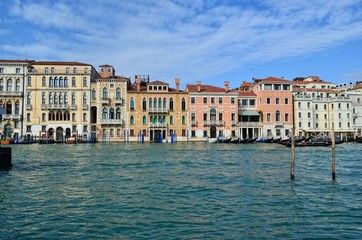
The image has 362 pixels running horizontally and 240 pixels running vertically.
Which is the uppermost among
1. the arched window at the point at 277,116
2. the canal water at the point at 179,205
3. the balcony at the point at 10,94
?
the balcony at the point at 10,94

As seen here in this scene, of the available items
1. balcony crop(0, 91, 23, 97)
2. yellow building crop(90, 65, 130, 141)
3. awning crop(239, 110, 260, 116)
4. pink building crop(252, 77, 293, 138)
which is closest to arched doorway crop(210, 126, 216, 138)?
awning crop(239, 110, 260, 116)

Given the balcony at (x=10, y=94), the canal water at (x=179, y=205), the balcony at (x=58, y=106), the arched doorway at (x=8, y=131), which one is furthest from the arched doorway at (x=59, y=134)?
the canal water at (x=179, y=205)

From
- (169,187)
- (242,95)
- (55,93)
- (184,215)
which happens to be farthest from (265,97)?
(184,215)

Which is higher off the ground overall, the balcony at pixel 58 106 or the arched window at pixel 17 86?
the arched window at pixel 17 86

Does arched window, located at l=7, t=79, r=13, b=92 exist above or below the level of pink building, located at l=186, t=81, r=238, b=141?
above

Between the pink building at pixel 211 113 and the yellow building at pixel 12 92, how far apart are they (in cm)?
1719

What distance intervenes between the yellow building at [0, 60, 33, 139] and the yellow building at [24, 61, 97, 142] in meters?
0.64

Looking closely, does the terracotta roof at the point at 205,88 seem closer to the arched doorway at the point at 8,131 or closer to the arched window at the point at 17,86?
the arched window at the point at 17,86

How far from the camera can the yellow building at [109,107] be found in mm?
36281

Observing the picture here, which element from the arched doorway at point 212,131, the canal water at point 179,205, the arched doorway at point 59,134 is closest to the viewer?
the canal water at point 179,205

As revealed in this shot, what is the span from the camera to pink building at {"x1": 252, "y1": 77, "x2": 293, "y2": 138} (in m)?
37.7

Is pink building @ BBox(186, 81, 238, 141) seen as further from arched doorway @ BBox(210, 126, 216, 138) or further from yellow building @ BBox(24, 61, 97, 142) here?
yellow building @ BBox(24, 61, 97, 142)

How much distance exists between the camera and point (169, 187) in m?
9.47

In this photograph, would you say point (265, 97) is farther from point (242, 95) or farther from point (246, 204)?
point (246, 204)
